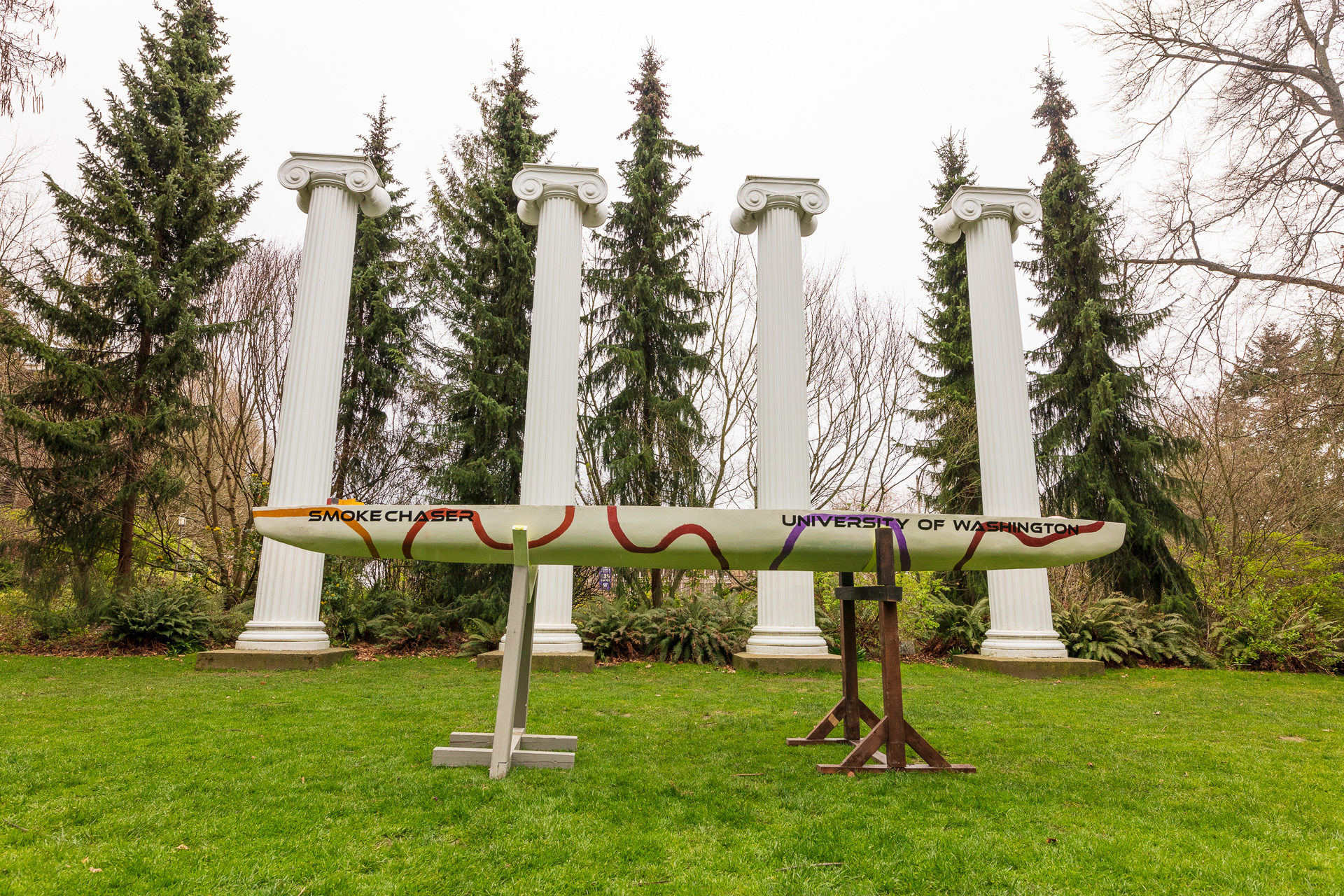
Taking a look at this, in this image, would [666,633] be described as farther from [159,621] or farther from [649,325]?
[159,621]

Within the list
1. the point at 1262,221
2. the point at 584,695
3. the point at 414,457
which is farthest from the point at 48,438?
the point at 1262,221

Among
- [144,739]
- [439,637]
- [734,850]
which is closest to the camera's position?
[734,850]

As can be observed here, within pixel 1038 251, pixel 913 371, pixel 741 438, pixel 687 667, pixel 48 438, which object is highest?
pixel 1038 251

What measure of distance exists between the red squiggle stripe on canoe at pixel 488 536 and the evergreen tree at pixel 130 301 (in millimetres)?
9625

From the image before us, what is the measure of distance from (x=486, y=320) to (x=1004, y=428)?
9.13 m

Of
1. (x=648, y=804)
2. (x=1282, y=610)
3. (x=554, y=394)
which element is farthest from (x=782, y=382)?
(x=1282, y=610)

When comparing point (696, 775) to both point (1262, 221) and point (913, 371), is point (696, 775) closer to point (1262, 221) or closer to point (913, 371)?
point (1262, 221)

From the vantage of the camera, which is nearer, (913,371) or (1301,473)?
(1301,473)

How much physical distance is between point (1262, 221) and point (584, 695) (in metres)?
10.9

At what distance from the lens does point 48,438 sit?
10.4 metres

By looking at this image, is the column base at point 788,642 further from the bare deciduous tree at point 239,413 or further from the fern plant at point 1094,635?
the bare deciduous tree at point 239,413

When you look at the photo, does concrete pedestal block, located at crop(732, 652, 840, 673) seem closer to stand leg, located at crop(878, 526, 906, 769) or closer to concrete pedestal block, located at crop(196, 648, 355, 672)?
stand leg, located at crop(878, 526, 906, 769)

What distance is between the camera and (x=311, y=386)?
938 centimetres

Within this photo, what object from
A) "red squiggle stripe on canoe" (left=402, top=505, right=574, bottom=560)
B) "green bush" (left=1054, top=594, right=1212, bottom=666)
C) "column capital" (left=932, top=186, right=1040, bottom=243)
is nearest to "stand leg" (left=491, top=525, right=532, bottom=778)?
"red squiggle stripe on canoe" (left=402, top=505, right=574, bottom=560)
